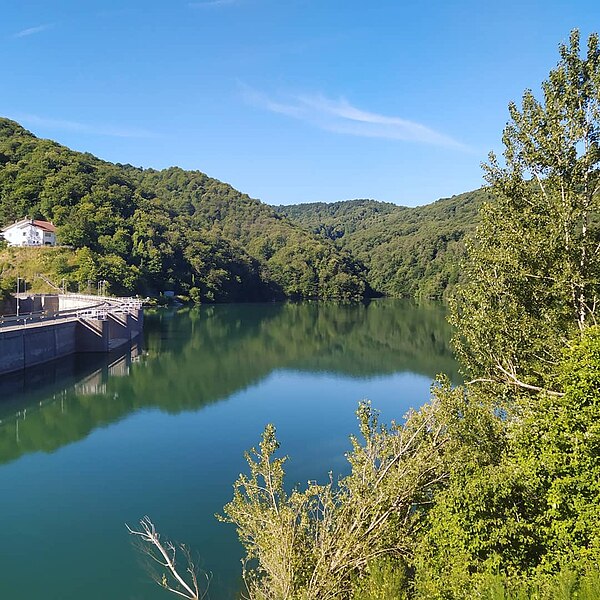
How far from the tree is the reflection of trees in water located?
18778 millimetres

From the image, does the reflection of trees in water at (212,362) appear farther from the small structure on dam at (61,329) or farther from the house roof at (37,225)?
the house roof at (37,225)

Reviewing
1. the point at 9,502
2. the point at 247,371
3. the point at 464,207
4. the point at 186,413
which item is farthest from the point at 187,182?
the point at 9,502

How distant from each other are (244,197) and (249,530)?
167m

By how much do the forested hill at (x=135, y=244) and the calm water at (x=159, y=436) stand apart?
23.6m

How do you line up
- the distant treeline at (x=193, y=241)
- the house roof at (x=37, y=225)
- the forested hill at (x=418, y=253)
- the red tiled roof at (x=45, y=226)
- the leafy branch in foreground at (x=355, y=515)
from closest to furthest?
the leafy branch in foreground at (x=355, y=515) → the house roof at (x=37, y=225) → the red tiled roof at (x=45, y=226) → the distant treeline at (x=193, y=241) → the forested hill at (x=418, y=253)

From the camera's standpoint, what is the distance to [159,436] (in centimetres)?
2433

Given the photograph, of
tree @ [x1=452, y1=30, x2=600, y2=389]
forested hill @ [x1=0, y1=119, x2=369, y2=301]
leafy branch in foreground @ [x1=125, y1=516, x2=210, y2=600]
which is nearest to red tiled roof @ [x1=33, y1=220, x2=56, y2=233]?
forested hill @ [x1=0, y1=119, x2=369, y2=301]

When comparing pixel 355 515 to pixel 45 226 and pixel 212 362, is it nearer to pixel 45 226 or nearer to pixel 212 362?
pixel 212 362

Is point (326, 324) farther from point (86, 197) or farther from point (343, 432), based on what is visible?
point (343, 432)

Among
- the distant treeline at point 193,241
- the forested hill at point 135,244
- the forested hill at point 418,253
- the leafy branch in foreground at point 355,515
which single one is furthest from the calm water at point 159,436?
the forested hill at point 418,253

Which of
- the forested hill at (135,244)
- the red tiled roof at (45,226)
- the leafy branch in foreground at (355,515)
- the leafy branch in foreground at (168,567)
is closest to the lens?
the leafy branch in foreground at (355,515)

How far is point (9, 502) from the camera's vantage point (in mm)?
16719

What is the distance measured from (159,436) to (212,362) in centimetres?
1975

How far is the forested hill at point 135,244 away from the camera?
7544cm
